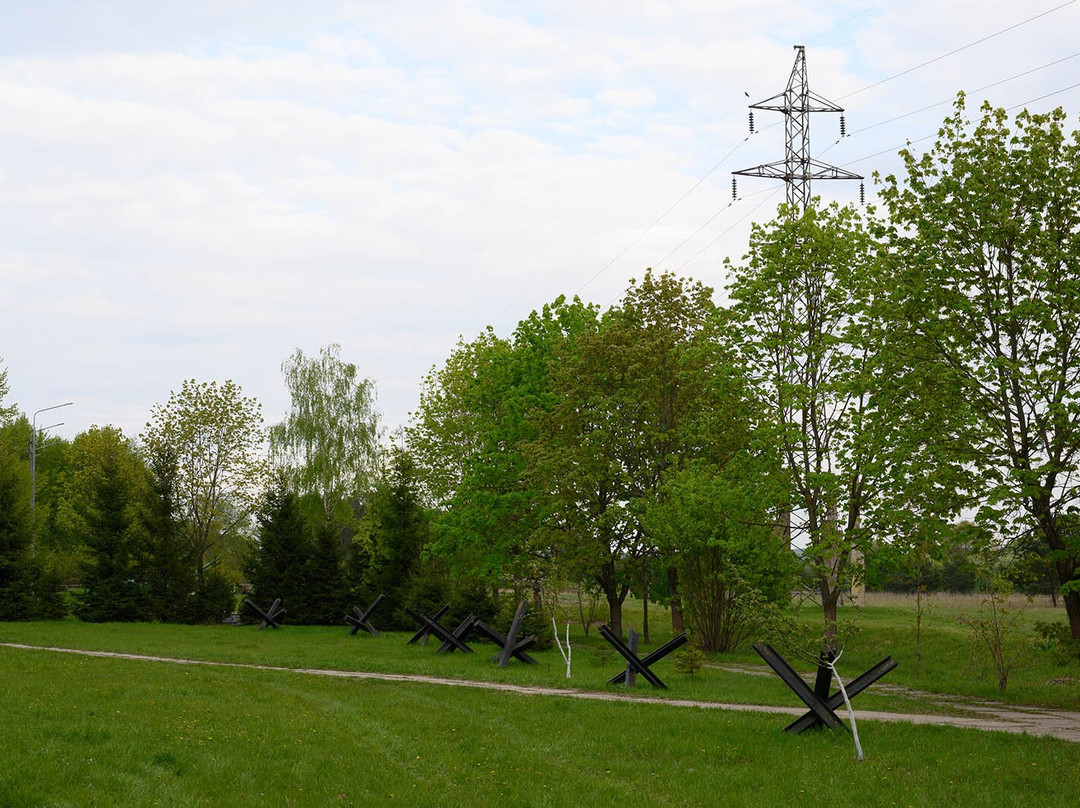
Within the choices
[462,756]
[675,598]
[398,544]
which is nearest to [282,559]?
[398,544]

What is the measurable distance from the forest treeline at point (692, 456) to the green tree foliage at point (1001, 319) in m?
0.05

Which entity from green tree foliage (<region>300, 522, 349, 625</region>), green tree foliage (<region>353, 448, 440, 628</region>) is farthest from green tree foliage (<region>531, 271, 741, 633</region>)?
green tree foliage (<region>300, 522, 349, 625</region>)

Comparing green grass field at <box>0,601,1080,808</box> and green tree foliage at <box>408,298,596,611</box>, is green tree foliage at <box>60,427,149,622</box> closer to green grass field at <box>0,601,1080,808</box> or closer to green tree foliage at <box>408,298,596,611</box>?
green tree foliage at <box>408,298,596,611</box>

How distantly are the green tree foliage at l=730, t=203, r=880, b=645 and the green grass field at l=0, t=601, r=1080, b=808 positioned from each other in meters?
5.65

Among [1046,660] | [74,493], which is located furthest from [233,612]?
[1046,660]

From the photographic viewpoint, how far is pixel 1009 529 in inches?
680

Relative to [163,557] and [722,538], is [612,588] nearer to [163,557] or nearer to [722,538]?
[722,538]

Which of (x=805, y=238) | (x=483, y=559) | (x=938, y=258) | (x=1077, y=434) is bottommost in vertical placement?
(x=483, y=559)

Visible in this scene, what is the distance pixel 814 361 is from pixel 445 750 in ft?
52.5

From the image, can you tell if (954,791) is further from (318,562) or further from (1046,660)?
(318,562)

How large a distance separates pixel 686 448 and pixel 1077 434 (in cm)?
1571

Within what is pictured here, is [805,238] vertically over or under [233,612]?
over

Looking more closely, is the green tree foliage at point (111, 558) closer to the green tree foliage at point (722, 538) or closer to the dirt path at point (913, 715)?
the dirt path at point (913, 715)

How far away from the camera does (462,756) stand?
10.8 m
